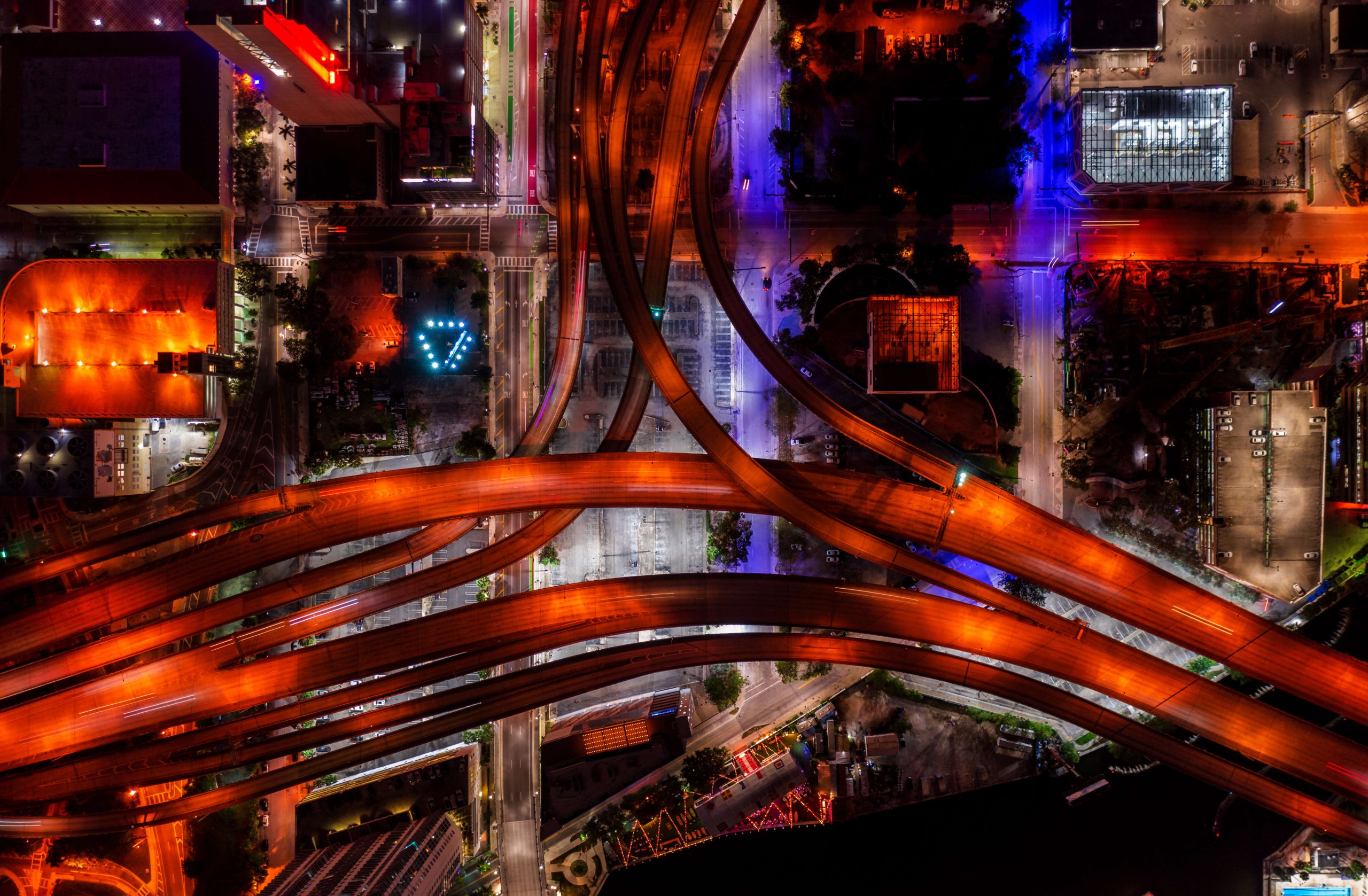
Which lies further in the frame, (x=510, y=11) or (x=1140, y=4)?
(x=510, y=11)

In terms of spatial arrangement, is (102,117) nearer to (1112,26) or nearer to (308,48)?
(308,48)

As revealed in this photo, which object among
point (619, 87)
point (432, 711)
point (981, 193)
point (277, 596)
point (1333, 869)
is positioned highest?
point (619, 87)

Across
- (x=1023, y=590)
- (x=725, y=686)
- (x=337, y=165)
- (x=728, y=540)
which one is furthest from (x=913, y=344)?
(x=337, y=165)

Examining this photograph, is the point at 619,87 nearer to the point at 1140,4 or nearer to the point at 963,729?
the point at 1140,4

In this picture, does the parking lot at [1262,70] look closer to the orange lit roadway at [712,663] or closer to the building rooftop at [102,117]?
the orange lit roadway at [712,663]

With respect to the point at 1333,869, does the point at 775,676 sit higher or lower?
higher

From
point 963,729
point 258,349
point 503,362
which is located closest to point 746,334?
point 503,362
